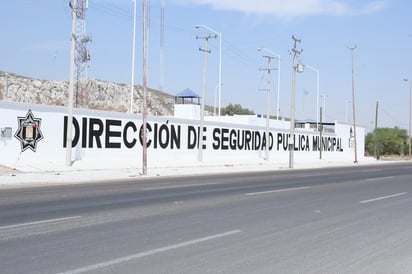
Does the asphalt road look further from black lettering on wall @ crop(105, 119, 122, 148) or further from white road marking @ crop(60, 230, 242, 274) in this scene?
black lettering on wall @ crop(105, 119, 122, 148)

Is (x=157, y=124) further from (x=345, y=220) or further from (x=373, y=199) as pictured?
(x=345, y=220)

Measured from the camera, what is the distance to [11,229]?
10.4 meters

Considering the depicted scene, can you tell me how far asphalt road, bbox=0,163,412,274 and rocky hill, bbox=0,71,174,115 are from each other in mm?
63256

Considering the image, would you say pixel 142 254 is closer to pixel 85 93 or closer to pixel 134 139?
pixel 134 139

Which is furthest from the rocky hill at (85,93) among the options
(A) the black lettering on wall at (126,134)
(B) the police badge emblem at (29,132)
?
(B) the police badge emblem at (29,132)

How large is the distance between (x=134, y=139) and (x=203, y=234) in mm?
30176

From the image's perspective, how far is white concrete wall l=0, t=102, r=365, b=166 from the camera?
104 feet

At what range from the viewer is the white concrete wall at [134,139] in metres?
31.7

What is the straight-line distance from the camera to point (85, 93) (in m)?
79.1

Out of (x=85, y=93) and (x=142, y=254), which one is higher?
(x=85, y=93)

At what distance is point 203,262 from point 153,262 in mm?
693

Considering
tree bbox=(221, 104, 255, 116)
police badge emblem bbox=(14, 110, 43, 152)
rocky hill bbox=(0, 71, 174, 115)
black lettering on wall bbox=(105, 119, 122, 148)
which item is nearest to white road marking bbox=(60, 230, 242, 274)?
police badge emblem bbox=(14, 110, 43, 152)

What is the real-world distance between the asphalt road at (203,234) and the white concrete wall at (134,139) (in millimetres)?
15079

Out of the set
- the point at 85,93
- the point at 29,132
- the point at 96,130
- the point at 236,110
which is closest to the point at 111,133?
the point at 96,130
